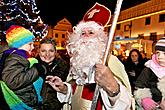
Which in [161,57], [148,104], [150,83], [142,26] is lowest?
[148,104]

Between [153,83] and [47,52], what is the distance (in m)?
1.66

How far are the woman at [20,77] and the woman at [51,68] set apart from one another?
4.1 inches

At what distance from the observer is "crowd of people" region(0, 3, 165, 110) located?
9.59 ft

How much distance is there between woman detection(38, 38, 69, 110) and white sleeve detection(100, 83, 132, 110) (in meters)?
1.39

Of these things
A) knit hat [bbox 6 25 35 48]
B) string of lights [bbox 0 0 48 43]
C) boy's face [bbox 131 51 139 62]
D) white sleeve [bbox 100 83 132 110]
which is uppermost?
string of lights [bbox 0 0 48 43]

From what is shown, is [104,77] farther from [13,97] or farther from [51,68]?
[51,68]

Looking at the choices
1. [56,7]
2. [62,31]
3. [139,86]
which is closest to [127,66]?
[139,86]

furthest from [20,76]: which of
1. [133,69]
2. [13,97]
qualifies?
[133,69]

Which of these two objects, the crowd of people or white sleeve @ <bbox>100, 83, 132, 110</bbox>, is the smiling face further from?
white sleeve @ <bbox>100, 83, 132, 110</bbox>

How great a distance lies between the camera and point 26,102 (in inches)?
139

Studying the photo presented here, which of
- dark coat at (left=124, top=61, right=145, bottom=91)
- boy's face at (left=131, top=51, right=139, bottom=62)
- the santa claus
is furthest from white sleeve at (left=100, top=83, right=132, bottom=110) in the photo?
boy's face at (left=131, top=51, right=139, bottom=62)

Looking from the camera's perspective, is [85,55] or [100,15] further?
[100,15]

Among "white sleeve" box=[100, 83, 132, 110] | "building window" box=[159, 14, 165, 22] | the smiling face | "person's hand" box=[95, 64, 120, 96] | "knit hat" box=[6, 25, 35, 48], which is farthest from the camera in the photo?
"building window" box=[159, 14, 165, 22]

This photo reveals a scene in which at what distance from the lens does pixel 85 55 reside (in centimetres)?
316
